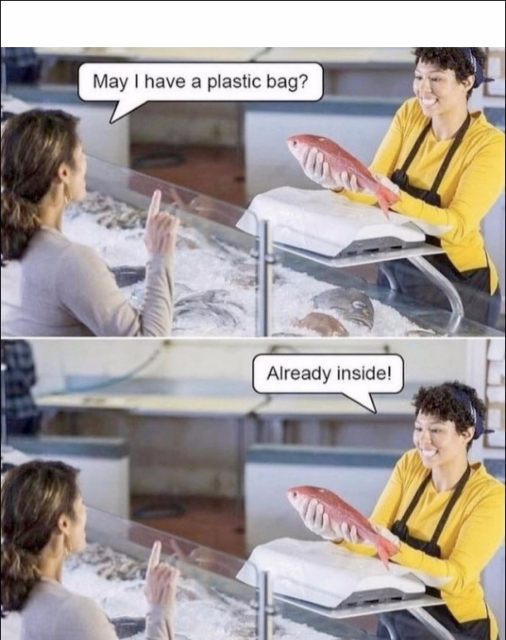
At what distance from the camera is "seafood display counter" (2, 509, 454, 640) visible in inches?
52.6

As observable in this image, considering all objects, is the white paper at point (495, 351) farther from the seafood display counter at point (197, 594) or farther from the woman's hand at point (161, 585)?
the woman's hand at point (161, 585)

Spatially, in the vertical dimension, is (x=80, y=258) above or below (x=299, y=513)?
above

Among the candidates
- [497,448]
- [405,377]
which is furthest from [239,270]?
[497,448]

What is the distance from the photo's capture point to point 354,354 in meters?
1.33

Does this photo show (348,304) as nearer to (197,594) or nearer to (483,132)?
(483,132)

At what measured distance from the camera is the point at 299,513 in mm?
1335

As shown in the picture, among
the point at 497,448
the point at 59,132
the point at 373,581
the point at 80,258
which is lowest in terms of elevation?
the point at 373,581

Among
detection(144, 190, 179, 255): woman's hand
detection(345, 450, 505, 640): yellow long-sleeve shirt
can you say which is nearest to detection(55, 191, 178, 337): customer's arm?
detection(144, 190, 179, 255): woman's hand

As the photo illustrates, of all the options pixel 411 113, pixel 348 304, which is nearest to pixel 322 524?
pixel 348 304

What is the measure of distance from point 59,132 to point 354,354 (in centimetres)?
41

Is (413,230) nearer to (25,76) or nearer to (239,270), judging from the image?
(239,270)

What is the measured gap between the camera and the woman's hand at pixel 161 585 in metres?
1.34

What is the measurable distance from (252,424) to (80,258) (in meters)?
0.27

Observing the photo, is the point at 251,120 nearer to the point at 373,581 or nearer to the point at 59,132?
the point at 59,132
